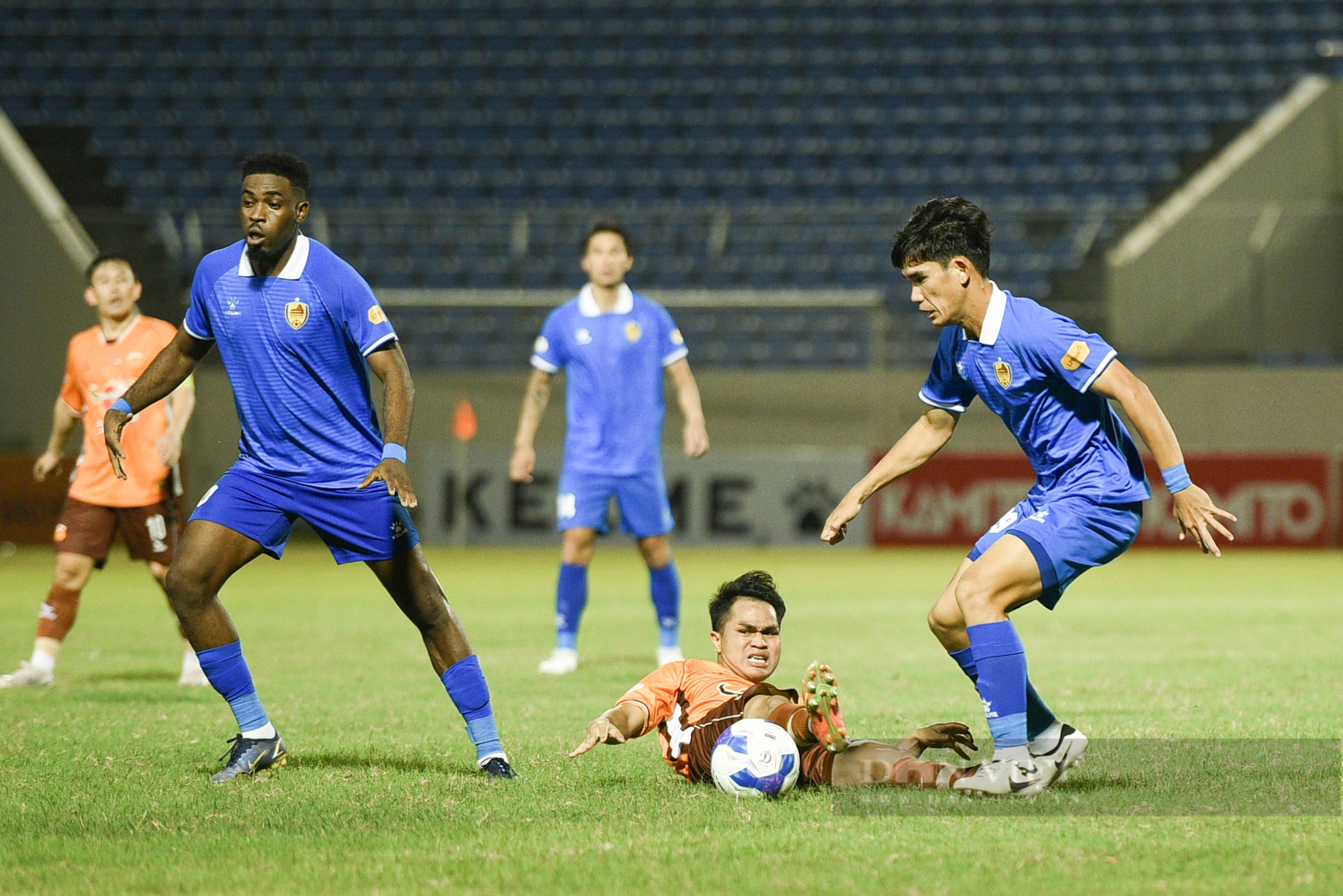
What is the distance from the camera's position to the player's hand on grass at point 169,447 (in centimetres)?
734

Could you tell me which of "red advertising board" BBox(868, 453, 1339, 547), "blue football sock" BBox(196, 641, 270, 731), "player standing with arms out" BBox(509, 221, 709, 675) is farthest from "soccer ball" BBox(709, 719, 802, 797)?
"red advertising board" BBox(868, 453, 1339, 547)

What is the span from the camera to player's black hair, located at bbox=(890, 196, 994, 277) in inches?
174

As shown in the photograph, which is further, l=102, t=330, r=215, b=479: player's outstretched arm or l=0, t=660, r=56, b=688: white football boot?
l=0, t=660, r=56, b=688: white football boot

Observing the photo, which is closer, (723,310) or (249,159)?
(249,159)

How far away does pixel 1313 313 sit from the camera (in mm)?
20109

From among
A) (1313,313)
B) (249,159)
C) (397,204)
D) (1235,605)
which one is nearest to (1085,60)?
(1313,313)

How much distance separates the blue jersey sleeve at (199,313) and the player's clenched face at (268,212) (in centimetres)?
19

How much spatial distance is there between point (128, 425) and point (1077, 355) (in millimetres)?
5030

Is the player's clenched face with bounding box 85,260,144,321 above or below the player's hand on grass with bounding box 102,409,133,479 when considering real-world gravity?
above

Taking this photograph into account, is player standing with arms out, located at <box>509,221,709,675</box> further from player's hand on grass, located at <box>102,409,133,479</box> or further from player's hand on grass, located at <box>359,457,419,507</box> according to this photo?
player's hand on grass, located at <box>359,457,419,507</box>

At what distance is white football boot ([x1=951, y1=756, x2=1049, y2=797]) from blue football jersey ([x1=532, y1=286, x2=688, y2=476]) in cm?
422

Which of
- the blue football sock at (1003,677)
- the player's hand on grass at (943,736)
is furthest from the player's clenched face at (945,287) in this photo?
the player's hand on grass at (943,736)

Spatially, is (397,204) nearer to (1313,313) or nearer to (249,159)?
(1313,313)

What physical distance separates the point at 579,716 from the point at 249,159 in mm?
2632
